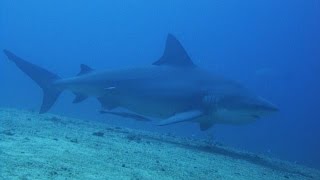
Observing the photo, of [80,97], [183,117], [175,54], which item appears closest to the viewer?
[183,117]

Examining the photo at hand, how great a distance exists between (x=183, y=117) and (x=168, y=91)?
107 centimetres

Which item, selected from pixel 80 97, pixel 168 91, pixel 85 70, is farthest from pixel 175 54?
pixel 80 97

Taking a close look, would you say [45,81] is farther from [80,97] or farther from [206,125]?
[206,125]

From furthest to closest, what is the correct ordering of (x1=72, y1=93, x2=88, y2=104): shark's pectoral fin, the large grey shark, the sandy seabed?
(x1=72, y1=93, x2=88, y2=104): shark's pectoral fin
the large grey shark
the sandy seabed

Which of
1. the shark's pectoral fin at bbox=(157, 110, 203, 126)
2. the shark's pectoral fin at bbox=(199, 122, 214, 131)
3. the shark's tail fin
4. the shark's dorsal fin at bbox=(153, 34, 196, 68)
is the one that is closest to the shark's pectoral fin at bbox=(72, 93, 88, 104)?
the shark's tail fin

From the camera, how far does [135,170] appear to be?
5.45m

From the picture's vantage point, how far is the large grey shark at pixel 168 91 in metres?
8.66

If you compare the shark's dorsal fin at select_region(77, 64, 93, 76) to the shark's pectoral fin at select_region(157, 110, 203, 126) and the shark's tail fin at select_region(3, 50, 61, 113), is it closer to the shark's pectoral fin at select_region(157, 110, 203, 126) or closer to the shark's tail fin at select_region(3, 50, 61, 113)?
the shark's tail fin at select_region(3, 50, 61, 113)

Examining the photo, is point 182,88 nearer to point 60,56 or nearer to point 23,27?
point 60,56

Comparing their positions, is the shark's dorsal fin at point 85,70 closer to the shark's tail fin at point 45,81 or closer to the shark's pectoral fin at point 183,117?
the shark's tail fin at point 45,81

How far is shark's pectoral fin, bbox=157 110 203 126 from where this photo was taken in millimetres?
8304

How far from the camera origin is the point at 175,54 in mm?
9523

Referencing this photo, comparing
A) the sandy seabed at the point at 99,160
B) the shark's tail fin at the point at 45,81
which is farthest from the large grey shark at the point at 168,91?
the sandy seabed at the point at 99,160

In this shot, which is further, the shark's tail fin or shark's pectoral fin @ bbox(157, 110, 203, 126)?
the shark's tail fin
